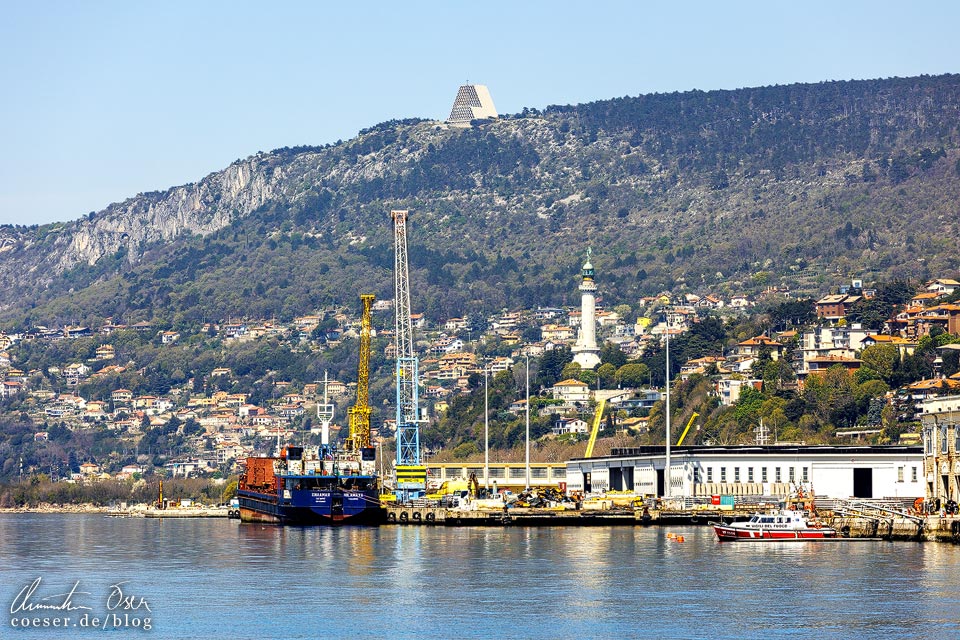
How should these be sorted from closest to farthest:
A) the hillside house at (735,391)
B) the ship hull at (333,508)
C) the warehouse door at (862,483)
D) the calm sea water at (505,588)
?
1. the calm sea water at (505,588)
2. the warehouse door at (862,483)
3. the ship hull at (333,508)
4. the hillside house at (735,391)

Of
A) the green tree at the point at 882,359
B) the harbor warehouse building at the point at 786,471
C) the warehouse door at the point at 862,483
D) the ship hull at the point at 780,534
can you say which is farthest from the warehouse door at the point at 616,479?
the green tree at the point at 882,359

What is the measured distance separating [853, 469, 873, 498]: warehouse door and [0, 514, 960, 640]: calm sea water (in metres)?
22.9

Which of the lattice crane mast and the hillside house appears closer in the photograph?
the lattice crane mast

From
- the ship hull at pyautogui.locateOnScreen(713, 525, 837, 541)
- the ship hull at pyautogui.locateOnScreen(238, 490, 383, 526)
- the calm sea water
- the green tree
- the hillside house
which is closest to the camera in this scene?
the calm sea water

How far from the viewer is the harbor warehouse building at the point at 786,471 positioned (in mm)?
124062

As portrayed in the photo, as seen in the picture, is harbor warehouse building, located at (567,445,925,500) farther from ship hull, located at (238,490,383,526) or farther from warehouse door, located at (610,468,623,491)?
ship hull, located at (238,490,383,526)

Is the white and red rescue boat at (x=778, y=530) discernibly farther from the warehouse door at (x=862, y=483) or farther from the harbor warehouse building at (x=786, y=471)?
the warehouse door at (x=862, y=483)

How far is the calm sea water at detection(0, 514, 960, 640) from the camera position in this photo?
61969 mm

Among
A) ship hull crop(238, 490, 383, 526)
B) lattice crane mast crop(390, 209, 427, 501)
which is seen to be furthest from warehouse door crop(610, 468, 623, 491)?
ship hull crop(238, 490, 383, 526)

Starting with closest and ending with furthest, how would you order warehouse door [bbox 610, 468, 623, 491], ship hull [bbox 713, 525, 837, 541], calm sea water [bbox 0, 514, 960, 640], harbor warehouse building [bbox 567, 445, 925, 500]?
1. calm sea water [bbox 0, 514, 960, 640]
2. ship hull [bbox 713, 525, 837, 541]
3. harbor warehouse building [bbox 567, 445, 925, 500]
4. warehouse door [bbox 610, 468, 623, 491]

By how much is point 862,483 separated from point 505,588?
5723cm

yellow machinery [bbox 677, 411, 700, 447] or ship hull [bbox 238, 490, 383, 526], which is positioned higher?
yellow machinery [bbox 677, 411, 700, 447]

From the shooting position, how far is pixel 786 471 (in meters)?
128

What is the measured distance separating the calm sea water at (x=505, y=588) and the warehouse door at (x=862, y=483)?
2290 centimetres
